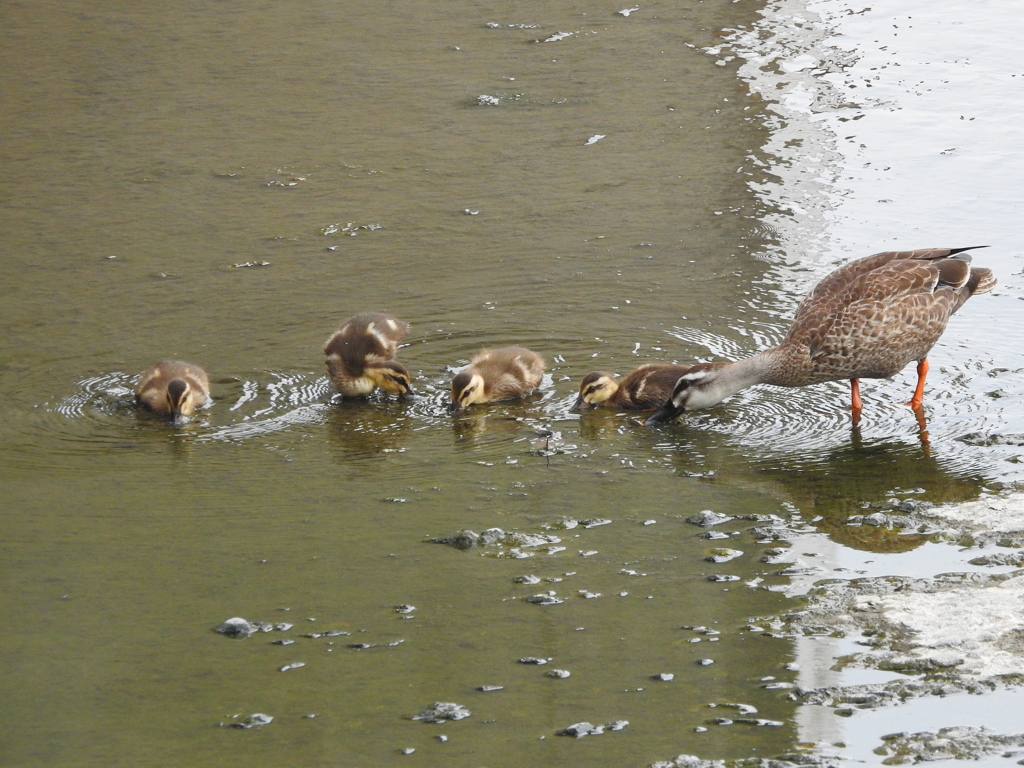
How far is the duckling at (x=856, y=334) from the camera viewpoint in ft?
18.4

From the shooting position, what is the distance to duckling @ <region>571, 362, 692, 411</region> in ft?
19.2

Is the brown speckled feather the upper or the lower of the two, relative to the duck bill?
upper

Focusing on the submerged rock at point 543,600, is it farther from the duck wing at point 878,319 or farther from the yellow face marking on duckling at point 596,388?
the duck wing at point 878,319

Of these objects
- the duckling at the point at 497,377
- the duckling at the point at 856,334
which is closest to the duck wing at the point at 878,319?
the duckling at the point at 856,334

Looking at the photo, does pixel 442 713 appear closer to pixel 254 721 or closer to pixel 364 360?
pixel 254 721

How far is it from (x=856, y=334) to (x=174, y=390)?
116 inches

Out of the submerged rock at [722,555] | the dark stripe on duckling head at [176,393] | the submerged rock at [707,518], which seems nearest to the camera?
the submerged rock at [722,555]

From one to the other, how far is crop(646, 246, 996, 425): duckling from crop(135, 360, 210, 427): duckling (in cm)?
204

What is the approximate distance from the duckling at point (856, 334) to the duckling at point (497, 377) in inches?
26.3

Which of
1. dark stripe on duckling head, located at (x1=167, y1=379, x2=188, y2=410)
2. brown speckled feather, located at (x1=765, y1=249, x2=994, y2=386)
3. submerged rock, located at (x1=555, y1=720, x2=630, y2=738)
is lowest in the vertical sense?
submerged rock, located at (x1=555, y1=720, x2=630, y2=738)

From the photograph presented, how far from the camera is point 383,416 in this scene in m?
5.96

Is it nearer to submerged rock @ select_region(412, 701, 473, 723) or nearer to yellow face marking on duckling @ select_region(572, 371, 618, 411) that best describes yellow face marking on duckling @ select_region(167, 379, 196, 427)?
yellow face marking on duckling @ select_region(572, 371, 618, 411)

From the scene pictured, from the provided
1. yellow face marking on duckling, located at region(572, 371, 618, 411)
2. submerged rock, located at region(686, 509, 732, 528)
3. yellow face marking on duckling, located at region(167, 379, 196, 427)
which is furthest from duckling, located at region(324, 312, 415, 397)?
submerged rock, located at region(686, 509, 732, 528)

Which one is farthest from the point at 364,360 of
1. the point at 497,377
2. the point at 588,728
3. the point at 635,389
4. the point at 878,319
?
the point at 588,728
